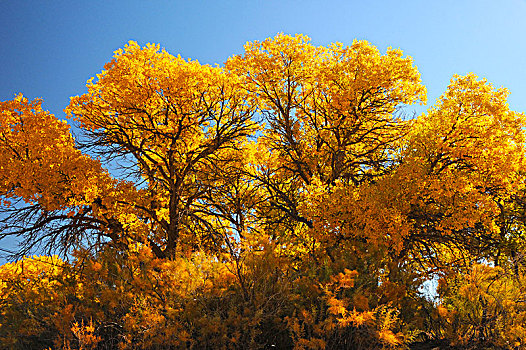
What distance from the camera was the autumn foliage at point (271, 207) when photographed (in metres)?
6.36

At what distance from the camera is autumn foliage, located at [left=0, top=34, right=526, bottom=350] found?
20.9 feet

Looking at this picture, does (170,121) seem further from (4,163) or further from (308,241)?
(308,241)

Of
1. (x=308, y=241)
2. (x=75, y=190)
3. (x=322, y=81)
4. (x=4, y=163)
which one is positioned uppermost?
(x=322, y=81)

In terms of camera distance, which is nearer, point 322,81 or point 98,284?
point 98,284

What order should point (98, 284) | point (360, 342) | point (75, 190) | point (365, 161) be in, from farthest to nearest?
point (365, 161) → point (75, 190) → point (98, 284) → point (360, 342)

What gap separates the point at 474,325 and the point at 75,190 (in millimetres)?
11958

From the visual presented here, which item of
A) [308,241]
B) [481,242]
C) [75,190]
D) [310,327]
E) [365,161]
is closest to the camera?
[310,327]

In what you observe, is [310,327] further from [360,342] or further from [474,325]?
[474,325]

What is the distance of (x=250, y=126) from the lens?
50.8 feet

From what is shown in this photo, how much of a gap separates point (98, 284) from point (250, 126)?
944 cm

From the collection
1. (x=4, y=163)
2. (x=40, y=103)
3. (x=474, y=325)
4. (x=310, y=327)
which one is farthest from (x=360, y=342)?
(x=40, y=103)

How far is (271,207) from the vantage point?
15586 mm

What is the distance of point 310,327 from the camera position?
6305mm

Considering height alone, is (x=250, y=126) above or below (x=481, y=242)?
above
